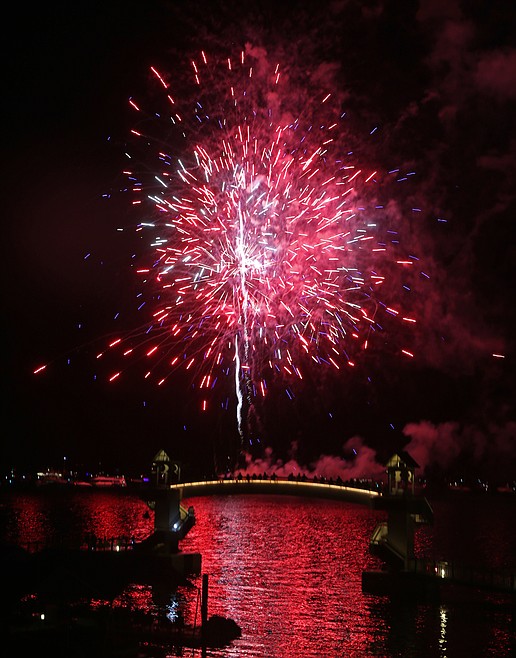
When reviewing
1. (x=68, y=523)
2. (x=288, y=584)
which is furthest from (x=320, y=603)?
(x=68, y=523)

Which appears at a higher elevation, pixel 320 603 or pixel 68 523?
pixel 320 603

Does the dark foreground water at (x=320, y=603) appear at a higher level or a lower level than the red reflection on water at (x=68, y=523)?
higher

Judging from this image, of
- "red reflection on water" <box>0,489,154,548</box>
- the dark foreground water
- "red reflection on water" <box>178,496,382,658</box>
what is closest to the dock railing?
the dark foreground water

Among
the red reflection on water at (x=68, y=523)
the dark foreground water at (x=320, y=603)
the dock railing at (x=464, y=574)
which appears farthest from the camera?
the red reflection on water at (x=68, y=523)

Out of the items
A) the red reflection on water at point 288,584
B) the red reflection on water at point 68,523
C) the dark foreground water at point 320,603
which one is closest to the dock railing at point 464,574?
the dark foreground water at point 320,603

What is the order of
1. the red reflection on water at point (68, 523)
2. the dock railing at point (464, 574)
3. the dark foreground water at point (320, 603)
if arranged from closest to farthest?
the dark foreground water at point (320, 603)
the dock railing at point (464, 574)
the red reflection on water at point (68, 523)

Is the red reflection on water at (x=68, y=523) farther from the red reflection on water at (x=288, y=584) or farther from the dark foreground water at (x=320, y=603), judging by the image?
the red reflection on water at (x=288, y=584)

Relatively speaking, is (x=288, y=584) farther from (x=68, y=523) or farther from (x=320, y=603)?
(x=68, y=523)

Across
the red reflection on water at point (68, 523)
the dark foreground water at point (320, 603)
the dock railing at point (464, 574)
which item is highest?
the dock railing at point (464, 574)

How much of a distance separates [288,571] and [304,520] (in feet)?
236

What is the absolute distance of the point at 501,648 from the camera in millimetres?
42000

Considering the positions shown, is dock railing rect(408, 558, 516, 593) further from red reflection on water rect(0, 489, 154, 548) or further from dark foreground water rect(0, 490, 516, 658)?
red reflection on water rect(0, 489, 154, 548)

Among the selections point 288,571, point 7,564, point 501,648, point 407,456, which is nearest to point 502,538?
point 288,571

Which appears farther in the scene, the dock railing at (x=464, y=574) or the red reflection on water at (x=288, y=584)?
the dock railing at (x=464, y=574)
